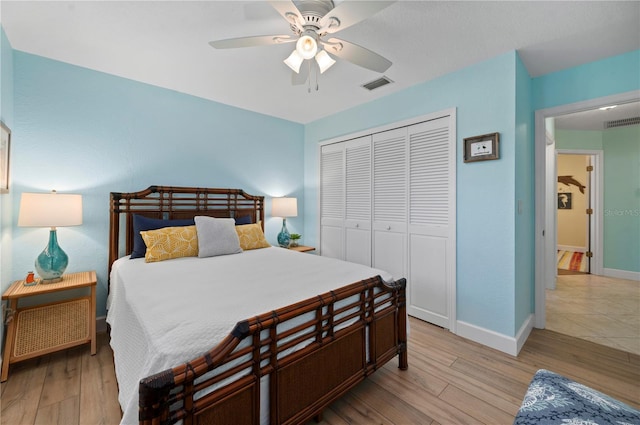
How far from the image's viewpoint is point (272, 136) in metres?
4.14

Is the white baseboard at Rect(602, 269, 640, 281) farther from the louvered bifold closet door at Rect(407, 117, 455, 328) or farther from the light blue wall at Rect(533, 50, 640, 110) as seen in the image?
the louvered bifold closet door at Rect(407, 117, 455, 328)

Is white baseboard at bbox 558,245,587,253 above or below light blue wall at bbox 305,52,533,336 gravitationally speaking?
below

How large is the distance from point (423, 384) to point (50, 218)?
3125mm

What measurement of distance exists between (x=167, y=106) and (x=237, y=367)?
3.08 meters

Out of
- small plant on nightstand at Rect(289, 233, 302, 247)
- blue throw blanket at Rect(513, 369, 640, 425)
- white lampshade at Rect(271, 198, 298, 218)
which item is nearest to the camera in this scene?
blue throw blanket at Rect(513, 369, 640, 425)

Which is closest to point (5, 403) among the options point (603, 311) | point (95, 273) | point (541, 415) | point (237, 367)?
point (95, 273)

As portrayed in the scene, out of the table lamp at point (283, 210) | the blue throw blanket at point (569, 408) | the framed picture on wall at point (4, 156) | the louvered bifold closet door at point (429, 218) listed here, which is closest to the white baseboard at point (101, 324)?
the framed picture on wall at point (4, 156)

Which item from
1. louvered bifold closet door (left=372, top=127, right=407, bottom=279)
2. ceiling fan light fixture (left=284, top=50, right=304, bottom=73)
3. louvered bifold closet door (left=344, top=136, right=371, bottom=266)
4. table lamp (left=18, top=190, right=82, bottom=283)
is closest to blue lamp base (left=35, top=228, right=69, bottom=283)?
table lamp (left=18, top=190, right=82, bottom=283)

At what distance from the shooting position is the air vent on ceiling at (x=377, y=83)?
2879mm

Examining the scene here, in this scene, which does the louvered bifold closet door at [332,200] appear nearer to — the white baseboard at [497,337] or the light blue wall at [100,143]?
the light blue wall at [100,143]

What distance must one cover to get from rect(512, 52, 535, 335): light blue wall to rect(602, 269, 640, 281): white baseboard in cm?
304

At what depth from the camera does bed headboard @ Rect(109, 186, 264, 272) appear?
280 cm

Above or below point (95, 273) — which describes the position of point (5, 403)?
below

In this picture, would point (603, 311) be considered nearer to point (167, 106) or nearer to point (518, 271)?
point (518, 271)
